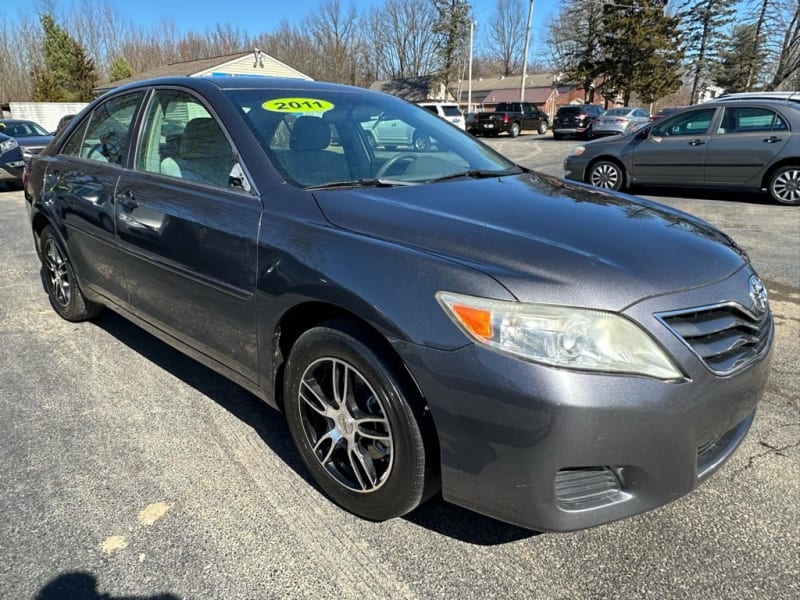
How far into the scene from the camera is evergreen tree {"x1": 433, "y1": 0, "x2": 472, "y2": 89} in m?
52.3

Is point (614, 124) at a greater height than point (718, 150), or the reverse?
point (718, 150)

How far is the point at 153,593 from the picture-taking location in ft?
6.19

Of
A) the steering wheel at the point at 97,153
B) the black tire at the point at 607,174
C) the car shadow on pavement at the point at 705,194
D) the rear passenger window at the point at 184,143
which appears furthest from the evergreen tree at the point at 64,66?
the rear passenger window at the point at 184,143

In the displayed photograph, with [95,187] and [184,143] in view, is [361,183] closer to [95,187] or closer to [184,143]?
[184,143]

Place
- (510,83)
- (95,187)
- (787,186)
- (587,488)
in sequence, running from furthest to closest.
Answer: (510,83) → (787,186) → (95,187) → (587,488)

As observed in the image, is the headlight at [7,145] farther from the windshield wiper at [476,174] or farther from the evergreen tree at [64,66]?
the evergreen tree at [64,66]

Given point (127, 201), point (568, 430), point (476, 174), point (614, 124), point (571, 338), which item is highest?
point (476, 174)

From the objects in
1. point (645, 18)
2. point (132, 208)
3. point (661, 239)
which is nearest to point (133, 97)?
point (132, 208)

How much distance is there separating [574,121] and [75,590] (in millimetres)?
29149

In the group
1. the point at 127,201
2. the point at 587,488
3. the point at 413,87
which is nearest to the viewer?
the point at 587,488

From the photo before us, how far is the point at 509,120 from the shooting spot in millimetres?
31641

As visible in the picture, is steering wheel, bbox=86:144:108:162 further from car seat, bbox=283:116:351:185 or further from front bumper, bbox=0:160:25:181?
front bumper, bbox=0:160:25:181

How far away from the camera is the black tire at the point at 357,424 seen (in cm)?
189

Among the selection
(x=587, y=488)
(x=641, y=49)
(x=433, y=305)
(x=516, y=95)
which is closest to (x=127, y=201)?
(x=433, y=305)
